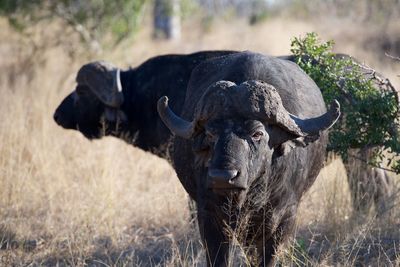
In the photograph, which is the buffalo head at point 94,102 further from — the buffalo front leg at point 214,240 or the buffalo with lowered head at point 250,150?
the buffalo front leg at point 214,240

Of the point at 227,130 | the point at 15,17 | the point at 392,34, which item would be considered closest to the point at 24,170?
the point at 227,130

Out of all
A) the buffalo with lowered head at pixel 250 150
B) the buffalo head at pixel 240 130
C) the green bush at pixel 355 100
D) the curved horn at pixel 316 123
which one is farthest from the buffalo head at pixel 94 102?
the curved horn at pixel 316 123

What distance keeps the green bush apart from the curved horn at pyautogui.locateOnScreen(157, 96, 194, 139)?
178 centimetres

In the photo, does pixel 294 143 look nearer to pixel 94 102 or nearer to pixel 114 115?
pixel 114 115

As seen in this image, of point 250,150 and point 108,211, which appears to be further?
point 108,211

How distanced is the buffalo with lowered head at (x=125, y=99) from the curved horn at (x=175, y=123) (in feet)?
11.8

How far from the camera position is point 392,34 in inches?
871

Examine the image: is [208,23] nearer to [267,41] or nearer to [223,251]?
[267,41]

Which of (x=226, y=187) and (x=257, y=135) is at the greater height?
(x=257, y=135)

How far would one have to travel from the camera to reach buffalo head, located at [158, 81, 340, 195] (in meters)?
4.63

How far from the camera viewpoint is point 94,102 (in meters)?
9.45

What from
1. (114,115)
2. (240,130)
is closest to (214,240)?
(240,130)

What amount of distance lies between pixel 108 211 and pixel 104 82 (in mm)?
2089

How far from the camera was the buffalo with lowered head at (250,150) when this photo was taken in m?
4.80
